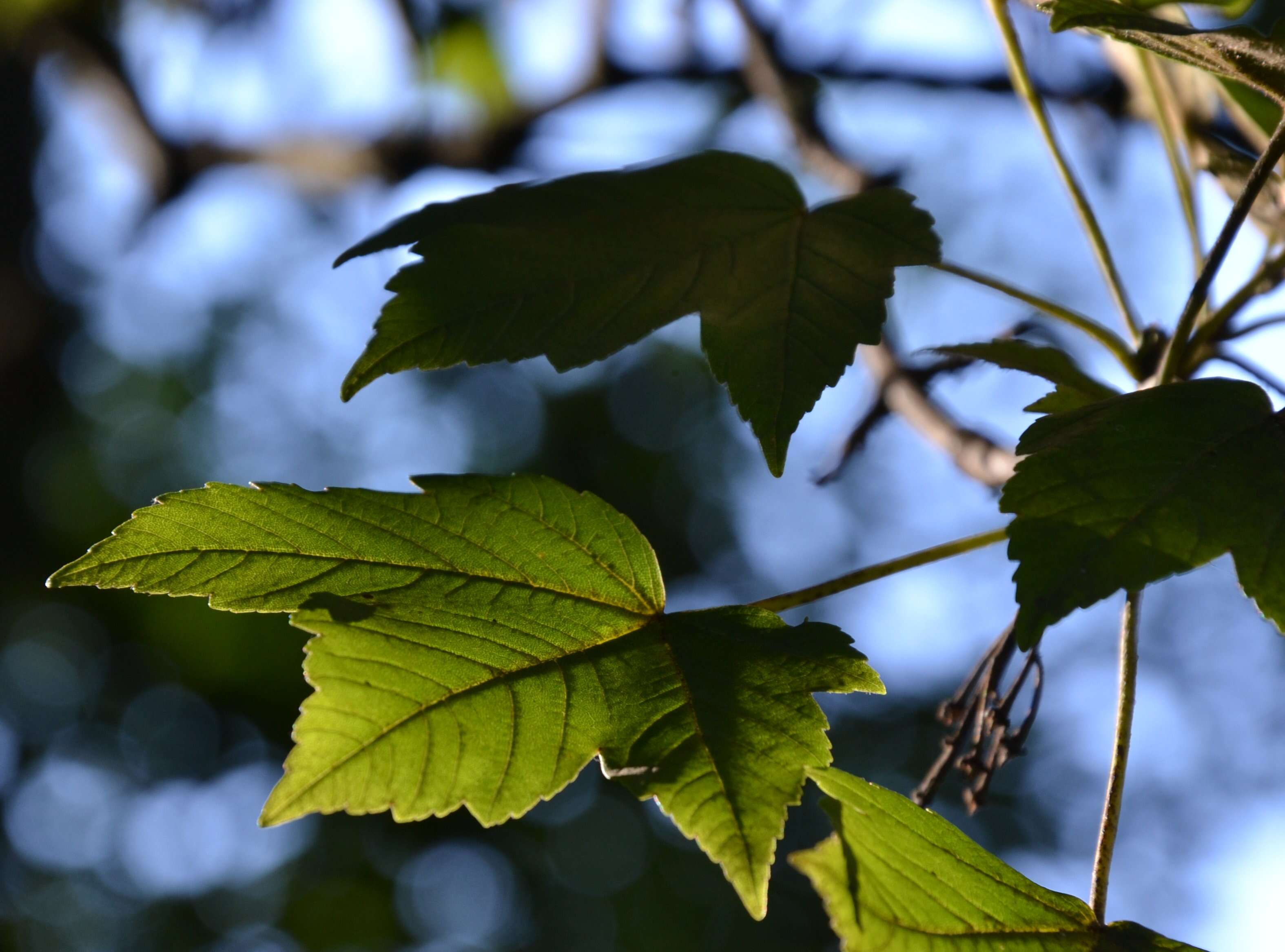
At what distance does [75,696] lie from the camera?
5.29 metres

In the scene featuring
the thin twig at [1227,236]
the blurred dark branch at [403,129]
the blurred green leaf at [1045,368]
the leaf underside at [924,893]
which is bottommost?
the leaf underside at [924,893]

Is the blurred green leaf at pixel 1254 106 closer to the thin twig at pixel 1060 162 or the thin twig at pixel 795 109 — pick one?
the thin twig at pixel 1060 162

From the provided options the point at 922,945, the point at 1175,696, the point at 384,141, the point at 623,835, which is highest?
the point at 384,141

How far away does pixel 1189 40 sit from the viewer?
50 cm

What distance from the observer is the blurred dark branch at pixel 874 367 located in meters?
0.85

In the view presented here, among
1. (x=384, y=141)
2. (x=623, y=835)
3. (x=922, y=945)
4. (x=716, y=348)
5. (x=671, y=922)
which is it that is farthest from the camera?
(x=623, y=835)

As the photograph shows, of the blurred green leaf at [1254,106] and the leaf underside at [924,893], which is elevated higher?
the blurred green leaf at [1254,106]

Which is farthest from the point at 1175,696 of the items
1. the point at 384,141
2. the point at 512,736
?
the point at 512,736

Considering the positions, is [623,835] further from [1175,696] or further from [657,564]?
[657,564]

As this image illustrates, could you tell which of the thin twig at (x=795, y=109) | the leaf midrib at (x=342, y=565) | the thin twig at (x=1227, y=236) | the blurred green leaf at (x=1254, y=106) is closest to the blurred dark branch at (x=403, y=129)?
the thin twig at (x=795, y=109)

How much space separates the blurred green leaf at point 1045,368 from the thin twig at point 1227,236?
0.17ft

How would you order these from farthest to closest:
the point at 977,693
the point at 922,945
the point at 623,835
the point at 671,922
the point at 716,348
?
1. the point at 623,835
2. the point at 671,922
3. the point at 977,693
4. the point at 716,348
5. the point at 922,945

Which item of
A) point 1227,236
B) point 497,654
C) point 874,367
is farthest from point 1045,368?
point 874,367

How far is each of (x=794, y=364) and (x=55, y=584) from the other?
0.41 meters
